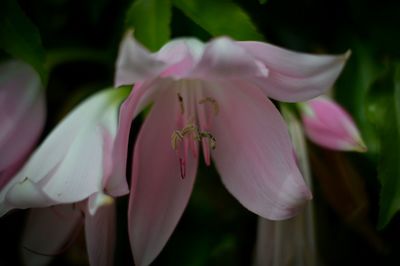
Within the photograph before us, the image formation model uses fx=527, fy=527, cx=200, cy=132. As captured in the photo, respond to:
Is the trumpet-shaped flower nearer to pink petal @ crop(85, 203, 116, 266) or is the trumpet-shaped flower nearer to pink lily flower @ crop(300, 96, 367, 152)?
pink petal @ crop(85, 203, 116, 266)

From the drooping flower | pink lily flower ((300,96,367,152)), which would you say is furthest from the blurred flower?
the drooping flower

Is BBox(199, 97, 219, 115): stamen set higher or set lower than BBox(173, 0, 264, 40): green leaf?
lower

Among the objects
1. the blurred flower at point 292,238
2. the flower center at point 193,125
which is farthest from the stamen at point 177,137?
the blurred flower at point 292,238

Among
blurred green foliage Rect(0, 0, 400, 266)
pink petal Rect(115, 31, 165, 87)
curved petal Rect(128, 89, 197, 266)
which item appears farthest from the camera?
blurred green foliage Rect(0, 0, 400, 266)

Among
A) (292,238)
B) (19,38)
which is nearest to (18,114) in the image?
(19,38)

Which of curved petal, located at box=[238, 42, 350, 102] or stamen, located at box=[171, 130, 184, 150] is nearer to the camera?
curved petal, located at box=[238, 42, 350, 102]

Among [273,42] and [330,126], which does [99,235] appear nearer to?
[330,126]

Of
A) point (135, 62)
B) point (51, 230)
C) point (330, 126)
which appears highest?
point (135, 62)
